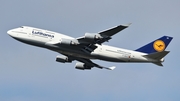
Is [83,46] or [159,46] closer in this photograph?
[83,46]

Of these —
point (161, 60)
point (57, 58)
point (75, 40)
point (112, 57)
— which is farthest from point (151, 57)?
point (57, 58)

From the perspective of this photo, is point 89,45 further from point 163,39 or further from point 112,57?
point 163,39

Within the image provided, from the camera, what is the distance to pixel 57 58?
73250mm

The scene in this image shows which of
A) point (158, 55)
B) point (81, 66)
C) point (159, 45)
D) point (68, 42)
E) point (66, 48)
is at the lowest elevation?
point (81, 66)

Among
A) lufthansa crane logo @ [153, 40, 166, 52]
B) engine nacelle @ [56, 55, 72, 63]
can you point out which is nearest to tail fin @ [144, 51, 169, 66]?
lufthansa crane logo @ [153, 40, 166, 52]

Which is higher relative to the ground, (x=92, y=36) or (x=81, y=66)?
(x=92, y=36)

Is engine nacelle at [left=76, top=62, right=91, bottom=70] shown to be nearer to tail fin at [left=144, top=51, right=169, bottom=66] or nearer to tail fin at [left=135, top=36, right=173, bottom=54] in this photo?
tail fin at [left=135, top=36, right=173, bottom=54]

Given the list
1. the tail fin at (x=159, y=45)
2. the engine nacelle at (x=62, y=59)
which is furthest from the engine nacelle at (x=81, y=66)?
the tail fin at (x=159, y=45)

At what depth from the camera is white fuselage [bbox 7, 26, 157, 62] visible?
64.8 m

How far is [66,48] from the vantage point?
6469 cm

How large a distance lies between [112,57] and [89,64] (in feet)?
28.7

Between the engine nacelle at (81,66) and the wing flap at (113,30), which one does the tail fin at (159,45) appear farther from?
the engine nacelle at (81,66)

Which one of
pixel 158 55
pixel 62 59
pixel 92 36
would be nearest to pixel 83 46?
pixel 92 36

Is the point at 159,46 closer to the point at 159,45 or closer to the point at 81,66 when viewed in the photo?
the point at 159,45
